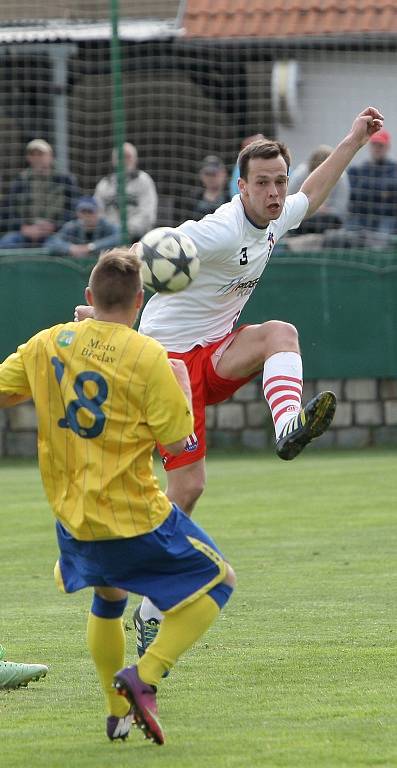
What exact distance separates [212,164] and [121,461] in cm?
1119

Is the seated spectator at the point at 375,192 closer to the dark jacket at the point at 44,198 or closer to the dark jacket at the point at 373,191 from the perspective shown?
the dark jacket at the point at 373,191

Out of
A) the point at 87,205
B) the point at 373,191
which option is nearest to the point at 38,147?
the point at 87,205

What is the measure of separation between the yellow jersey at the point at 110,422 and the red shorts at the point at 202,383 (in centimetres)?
202

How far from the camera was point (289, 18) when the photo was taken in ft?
59.5

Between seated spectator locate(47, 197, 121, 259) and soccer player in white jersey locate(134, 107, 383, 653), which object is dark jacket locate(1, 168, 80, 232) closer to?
seated spectator locate(47, 197, 121, 259)

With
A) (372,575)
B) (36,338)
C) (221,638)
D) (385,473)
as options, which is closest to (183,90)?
(385,473)

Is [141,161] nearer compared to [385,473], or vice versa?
[385,473]

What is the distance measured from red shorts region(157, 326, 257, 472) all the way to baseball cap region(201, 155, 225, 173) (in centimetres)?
857

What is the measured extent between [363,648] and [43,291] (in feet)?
31.2

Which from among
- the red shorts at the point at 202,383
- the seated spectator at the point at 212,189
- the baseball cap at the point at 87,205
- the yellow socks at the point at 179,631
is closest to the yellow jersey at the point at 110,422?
the yellow socks at the point at 179,631

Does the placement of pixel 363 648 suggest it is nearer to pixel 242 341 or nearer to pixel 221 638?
pixel 221 638

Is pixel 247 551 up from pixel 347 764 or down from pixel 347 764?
down

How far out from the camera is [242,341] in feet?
23.5

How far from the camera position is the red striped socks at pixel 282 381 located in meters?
6.82
